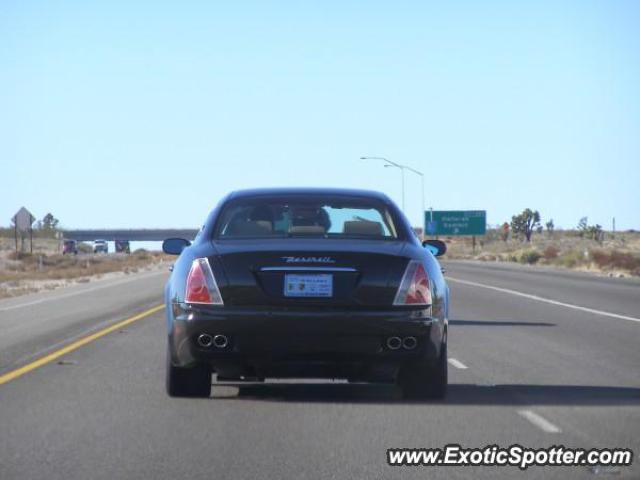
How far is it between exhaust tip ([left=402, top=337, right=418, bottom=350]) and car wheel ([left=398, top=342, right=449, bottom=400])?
367mm

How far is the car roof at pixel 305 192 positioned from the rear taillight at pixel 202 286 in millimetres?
1426

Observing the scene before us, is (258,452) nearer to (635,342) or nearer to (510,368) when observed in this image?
(510,368)

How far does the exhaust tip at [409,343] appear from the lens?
31.5 ft

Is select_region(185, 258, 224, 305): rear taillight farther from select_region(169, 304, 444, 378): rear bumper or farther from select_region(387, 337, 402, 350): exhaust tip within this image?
select_region(387, 337, 402, 350): exhaust tip

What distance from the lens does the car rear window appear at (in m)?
10.7

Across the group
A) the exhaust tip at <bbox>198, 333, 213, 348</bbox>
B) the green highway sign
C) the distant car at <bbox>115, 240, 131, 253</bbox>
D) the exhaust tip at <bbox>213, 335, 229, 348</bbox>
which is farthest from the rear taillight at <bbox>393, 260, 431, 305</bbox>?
the distant car at <bbox>115, 240, 131, 253</bbox>

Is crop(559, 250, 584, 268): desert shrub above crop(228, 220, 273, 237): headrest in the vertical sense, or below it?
below

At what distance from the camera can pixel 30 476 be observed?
24.5 ft

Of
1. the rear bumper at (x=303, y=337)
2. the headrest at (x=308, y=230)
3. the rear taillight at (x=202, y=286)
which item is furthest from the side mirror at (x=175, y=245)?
the rear bumper at (x=303, y=337)

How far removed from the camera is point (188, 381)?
1038cm

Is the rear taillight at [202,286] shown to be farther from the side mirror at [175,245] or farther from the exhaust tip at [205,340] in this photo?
the side mirror at [175,245]

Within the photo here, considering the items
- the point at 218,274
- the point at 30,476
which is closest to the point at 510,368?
the point at 218,274

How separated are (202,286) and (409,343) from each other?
168 cm

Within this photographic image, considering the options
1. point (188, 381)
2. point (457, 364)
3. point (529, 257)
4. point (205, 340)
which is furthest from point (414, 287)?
point (529, 257)
